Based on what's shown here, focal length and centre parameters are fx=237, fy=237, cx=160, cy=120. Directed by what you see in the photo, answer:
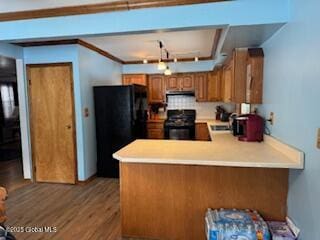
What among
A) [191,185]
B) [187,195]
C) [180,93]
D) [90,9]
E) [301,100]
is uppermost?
[90,9]

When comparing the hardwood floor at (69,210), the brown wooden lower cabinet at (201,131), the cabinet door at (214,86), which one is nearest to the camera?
the hardwood floor at (69,210)

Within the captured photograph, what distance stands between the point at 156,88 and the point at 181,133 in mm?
1348

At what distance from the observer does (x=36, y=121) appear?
4.08 metres

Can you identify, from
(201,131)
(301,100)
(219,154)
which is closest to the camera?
(301,100)

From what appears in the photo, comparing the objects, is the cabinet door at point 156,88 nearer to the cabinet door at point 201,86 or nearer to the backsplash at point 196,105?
the backsplash at point 196,105

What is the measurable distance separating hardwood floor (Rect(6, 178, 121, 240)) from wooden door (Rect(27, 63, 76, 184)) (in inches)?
10.8

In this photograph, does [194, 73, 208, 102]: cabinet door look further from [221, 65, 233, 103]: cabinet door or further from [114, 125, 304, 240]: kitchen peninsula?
[114, 125, 304, 240]: kitchen peninsula

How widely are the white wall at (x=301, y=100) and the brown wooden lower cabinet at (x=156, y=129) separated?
3.43 meters

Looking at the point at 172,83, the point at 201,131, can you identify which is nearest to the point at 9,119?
the point at 172,83

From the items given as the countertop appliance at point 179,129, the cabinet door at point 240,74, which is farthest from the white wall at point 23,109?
the cabinet door at point 240,74

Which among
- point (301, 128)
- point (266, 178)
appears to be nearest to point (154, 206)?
point (266, 178)

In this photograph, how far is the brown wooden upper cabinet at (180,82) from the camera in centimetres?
564

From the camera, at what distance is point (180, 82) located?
5.68 m

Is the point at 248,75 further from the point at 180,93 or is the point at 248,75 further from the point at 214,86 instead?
the point at 180,93
